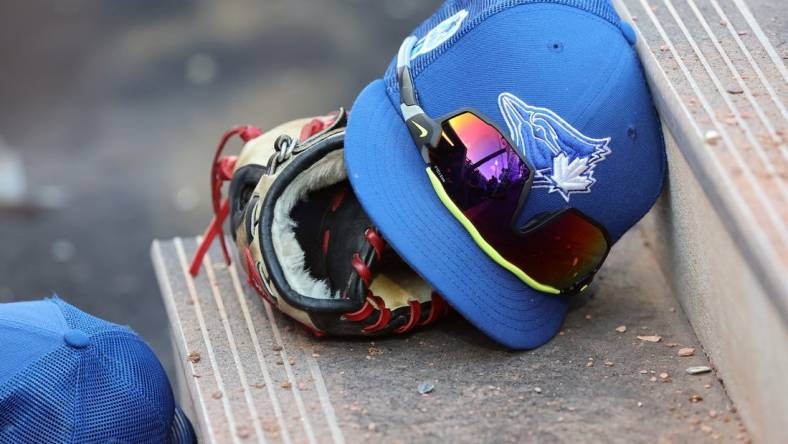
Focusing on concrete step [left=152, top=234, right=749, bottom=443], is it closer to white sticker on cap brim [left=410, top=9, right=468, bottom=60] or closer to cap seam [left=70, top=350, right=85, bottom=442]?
cap seam [left=70, top=350, right=85, bottom=442]

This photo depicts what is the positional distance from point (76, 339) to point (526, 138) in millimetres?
632

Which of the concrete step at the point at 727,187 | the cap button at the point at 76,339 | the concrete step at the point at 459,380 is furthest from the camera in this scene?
the cap button at the point at 76,339

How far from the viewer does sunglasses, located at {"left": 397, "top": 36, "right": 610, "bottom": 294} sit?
4.53ft

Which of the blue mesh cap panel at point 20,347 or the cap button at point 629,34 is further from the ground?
the blue mesh cap panel at point 20,347

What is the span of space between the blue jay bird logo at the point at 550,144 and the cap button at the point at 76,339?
610 mm

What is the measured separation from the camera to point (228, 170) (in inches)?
67.6

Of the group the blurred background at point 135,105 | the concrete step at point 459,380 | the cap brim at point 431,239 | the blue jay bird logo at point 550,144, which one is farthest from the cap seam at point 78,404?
the blurred background at point 135,105

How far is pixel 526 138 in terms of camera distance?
1.37 metres

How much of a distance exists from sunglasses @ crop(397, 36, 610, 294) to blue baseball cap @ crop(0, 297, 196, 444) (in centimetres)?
47

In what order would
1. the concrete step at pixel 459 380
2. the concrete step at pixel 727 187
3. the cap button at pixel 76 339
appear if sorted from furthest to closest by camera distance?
the cap button at pixel 76 339, the concrete step at pixel 459 380, the concrete step at pixel 727 187

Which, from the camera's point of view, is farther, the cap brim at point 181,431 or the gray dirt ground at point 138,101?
the gray dirt ground at point 138,101

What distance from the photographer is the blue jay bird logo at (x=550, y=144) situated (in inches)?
54.0

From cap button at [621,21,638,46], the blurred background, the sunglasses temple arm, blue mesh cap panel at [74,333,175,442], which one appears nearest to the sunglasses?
the sunglasses temple arm

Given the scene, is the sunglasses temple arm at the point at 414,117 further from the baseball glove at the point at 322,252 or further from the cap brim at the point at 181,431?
the cap brim at the point at 181,431
